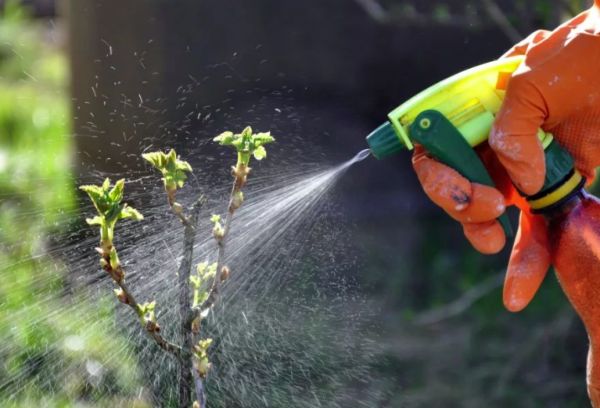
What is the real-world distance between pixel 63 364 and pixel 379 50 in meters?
1.51

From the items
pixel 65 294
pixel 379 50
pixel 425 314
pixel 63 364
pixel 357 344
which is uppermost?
pixel 379 50

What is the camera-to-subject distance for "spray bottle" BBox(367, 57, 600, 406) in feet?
4.06

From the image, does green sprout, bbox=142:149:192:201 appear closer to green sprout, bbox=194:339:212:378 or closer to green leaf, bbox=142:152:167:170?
green leaf, bbox=142:152:167:170

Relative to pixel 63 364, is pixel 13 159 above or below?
above

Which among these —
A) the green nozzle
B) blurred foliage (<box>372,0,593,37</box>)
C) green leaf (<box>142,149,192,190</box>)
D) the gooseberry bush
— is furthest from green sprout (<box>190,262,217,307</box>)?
blurred foliage (<box>372,0,593,37</box>)

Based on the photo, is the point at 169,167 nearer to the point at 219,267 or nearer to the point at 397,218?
the point at 219,267

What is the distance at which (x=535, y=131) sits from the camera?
1225 mm

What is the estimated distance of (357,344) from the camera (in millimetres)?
2086

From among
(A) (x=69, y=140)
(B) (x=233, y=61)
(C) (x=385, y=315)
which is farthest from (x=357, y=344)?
(A) (x=69, y=140)

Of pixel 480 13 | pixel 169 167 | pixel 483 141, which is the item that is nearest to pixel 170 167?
pixel 169 167

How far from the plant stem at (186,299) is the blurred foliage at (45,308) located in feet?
2.00

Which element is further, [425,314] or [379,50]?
[379,50]

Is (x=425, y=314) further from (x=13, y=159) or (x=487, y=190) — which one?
(x=487, y=190)

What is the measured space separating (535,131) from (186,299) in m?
0.42
